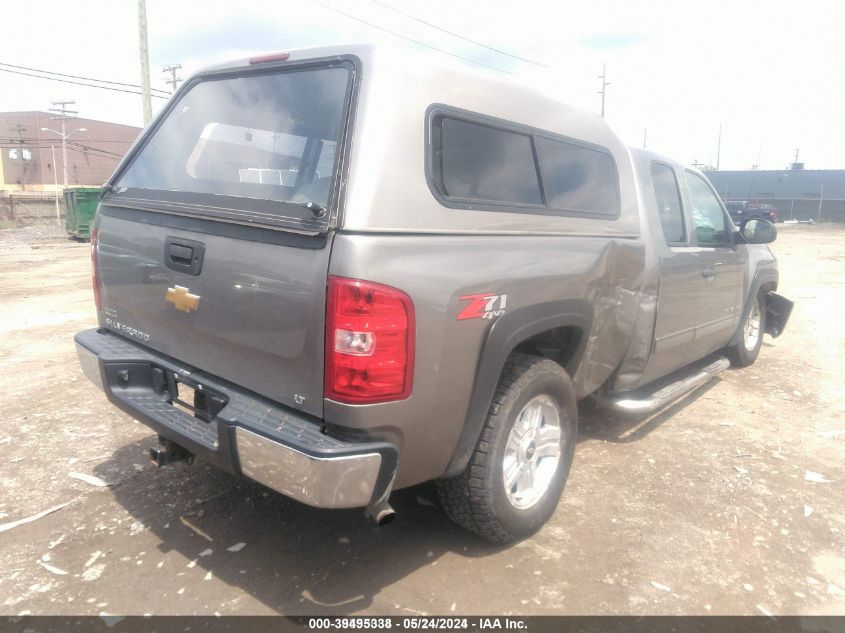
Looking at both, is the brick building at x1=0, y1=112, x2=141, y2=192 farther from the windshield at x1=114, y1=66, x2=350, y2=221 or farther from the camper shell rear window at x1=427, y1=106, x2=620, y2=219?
the camper shell rear window at x1=427, y1=106, x2=620, y2=219

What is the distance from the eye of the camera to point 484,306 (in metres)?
2.62

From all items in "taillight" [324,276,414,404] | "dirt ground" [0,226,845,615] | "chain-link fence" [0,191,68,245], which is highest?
"taillight" [324,276,414,404]

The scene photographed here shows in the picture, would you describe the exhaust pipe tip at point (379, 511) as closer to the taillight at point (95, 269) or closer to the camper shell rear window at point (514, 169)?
the camper shell rear window at point (514, 169)

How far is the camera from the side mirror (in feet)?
17.0

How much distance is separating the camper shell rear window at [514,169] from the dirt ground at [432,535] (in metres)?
1.44

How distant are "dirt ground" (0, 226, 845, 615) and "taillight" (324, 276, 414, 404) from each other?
1.01 m

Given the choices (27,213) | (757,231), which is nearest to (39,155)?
(27,213)

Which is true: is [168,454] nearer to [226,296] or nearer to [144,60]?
[226,296]

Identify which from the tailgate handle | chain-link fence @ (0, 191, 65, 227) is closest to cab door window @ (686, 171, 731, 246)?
the tailgate handle

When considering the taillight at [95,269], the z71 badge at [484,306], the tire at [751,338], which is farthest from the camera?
the tire at [751,338]

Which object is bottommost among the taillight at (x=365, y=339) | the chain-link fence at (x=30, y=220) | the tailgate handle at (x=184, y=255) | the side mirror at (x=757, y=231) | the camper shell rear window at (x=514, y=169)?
the chain-link fence at (x=30, y=220)

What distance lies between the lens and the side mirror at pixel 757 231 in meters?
5.19

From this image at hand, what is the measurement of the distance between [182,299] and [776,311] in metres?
6.04

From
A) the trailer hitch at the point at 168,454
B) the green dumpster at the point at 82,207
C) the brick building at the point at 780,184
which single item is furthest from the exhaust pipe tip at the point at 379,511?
the brick building at the point at 780,184
